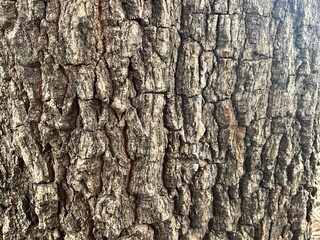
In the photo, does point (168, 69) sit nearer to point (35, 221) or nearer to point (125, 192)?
point (125, 192)

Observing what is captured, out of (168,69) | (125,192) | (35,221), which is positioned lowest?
(35,221)

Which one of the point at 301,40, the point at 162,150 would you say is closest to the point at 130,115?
the point at 162,150

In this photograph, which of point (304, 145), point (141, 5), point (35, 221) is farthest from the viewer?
point (304, 145)

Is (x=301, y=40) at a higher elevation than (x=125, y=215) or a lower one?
higher

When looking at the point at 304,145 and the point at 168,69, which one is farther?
the point at 304,145

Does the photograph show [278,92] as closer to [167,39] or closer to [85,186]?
[167,39]

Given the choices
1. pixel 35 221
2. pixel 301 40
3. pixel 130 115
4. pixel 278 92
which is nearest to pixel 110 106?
pixel 130 115

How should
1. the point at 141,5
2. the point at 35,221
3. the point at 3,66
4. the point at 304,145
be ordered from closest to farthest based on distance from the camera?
the point at 141,5, the point at 3,66, the point at 35,221, the point at 304,145
